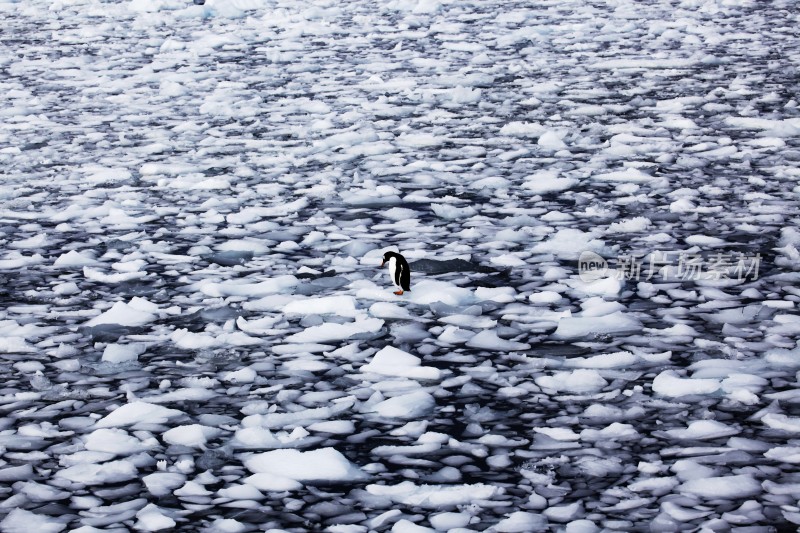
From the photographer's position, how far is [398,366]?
122 inches

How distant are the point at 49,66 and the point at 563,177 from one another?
5520mm

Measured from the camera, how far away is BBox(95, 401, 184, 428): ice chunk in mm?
2805

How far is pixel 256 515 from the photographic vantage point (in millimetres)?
2354

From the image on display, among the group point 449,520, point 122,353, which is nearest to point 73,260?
point 122,353

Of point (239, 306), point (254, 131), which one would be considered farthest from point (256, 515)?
point (254, 131)

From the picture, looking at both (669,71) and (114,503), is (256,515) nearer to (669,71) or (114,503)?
(114,503)

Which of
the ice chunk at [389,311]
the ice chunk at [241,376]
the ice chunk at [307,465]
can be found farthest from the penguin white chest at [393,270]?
the ice chunk at [307,465]

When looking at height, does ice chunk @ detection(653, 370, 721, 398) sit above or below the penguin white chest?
below

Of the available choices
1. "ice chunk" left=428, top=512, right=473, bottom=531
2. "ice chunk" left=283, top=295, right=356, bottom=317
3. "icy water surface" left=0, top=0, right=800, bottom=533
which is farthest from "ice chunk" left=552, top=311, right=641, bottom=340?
"ice chunk" left=428, top=512, right=473, bottom=531

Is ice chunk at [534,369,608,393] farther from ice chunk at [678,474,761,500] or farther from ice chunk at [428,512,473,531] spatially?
ice chunk at [428,512,473,531]

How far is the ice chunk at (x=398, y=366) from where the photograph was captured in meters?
3.05

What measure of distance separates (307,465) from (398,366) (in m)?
0.62

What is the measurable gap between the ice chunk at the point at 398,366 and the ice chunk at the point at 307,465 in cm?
52

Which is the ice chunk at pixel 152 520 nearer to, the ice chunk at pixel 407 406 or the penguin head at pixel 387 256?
the ice chunk at pixel 407 406
